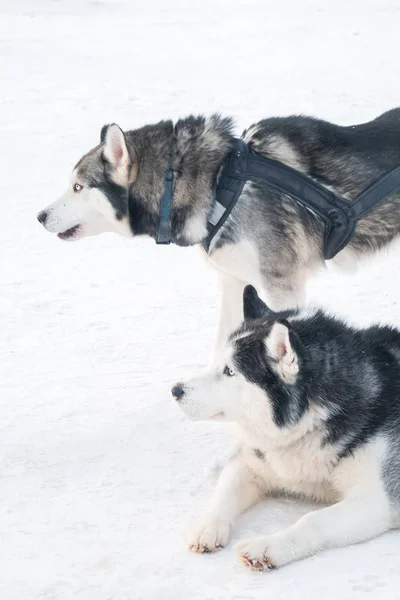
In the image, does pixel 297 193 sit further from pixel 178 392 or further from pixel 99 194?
pixel 178 392

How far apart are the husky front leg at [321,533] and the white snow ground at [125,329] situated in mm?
51

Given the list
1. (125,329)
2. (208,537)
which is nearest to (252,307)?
(208,537)

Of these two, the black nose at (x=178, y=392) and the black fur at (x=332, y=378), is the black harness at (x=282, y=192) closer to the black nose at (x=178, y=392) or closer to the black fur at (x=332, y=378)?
the black fur at (x=332, y=378)

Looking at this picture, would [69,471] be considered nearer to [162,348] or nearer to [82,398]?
[82,398]

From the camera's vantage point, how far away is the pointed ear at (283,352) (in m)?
3.31

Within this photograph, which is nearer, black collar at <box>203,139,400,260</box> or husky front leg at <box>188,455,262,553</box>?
husky front leg at <box>188,455,262,553</box>

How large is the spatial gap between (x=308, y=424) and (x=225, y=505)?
1.52ft

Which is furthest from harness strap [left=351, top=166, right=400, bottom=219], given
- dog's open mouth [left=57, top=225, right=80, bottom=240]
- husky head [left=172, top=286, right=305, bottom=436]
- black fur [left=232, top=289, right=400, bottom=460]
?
dog's open mouth [left=57, top=225, right=80, bottom=240]

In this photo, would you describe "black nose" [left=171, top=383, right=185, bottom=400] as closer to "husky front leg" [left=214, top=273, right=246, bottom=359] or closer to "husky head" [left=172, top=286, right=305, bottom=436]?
"husky head" [left=172, top=286, right=305, bottom=436]

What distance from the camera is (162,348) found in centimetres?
552

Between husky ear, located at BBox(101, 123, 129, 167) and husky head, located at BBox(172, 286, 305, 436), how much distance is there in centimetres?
145

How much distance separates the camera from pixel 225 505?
350cm

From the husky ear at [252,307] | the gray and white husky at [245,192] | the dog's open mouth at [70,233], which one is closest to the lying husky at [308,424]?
the husky ear at [252,307]

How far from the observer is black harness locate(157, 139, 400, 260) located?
180 inches
